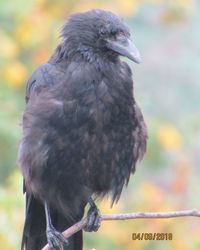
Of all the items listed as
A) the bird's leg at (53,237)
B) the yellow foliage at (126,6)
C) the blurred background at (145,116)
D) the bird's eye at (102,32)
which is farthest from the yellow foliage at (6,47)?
the bird's eye at (102,32)

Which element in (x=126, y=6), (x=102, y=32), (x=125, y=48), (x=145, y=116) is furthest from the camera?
(x=145, y=116)

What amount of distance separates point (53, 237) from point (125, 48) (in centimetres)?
132

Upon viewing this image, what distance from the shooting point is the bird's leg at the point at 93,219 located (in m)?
6.44

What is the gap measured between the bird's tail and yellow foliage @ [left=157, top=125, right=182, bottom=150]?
135 inches

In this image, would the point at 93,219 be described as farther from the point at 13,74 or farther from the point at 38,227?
the point at 13,74

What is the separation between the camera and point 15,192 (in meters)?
7.28

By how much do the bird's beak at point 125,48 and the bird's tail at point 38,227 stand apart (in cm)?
118

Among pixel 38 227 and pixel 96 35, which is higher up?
pixel 96 35

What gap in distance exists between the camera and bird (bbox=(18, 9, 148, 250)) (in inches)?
241

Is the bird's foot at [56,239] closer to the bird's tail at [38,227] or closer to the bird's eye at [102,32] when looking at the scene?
the bird's tail at [38,227]

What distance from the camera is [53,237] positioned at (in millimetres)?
6477

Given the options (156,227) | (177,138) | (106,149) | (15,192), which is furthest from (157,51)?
(106,149)

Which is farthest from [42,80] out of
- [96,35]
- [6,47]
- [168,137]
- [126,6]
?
[126,6]

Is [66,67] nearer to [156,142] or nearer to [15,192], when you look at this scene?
[15,192]
